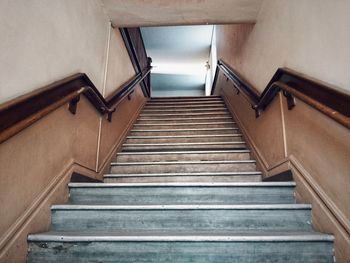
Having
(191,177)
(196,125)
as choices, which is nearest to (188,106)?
(196,125)

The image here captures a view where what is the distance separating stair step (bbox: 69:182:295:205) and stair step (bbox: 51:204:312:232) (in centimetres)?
22

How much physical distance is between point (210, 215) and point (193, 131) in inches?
75.9

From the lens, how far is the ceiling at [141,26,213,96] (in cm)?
654

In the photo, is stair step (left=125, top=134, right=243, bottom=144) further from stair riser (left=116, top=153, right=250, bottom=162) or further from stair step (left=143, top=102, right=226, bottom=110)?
stair step (left=143, top=102, right=226, bottom=110)

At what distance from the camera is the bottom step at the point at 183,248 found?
124cm

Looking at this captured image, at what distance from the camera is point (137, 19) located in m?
2.73

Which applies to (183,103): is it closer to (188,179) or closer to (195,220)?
(188,179)

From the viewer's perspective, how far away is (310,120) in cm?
155

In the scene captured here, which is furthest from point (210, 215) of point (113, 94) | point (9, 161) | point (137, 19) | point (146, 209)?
point (137, 19)

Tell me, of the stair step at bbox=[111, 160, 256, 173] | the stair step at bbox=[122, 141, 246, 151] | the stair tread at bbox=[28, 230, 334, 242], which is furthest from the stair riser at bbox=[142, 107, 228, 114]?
the stair tread at bbox=[28, 230, 334, 242]

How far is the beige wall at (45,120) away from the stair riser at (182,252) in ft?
0.57

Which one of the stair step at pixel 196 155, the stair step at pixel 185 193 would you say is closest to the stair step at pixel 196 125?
the stair step at pixel 196 155

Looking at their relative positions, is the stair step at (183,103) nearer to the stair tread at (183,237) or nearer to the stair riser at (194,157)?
the stair riser at (194,157)

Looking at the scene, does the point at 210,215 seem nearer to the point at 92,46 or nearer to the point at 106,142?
the point at 106,142
